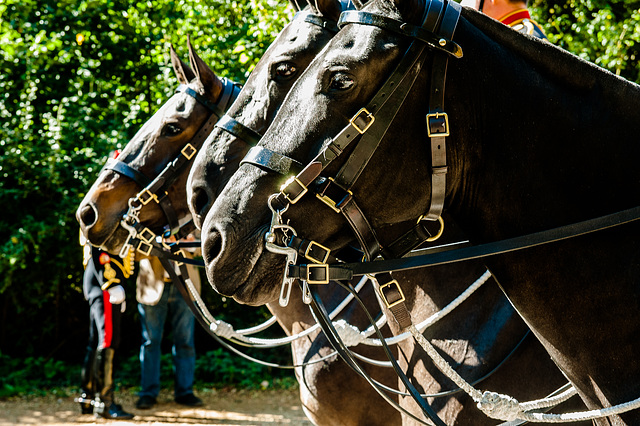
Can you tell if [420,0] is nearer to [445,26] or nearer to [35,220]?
[445,26]

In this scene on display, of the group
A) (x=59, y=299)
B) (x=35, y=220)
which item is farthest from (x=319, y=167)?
(x=59, y=299)

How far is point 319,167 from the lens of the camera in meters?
1.84

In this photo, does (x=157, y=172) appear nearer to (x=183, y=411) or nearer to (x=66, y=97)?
(x=183, y=411)

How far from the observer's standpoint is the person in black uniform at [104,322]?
724 cm

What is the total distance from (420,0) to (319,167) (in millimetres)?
552

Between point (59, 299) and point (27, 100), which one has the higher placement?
point (27, 100)

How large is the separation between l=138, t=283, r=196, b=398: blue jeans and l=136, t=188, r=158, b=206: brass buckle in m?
4.03

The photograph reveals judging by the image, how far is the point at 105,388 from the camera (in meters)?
7.46

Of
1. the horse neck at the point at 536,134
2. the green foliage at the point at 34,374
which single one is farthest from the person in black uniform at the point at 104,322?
the horse neck at the point at 536,134

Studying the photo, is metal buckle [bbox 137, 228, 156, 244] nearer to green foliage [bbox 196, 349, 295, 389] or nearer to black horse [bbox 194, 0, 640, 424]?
black horse [bbox 194, 0, 640, 424]

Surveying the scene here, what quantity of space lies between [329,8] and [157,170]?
1842 mm

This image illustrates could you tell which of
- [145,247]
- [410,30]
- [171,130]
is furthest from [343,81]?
[145,247]

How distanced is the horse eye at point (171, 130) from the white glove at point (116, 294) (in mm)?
3344

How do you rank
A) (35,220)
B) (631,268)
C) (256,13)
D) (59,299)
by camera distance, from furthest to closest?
(59,299), (35,220), (256,13), (631,268)
